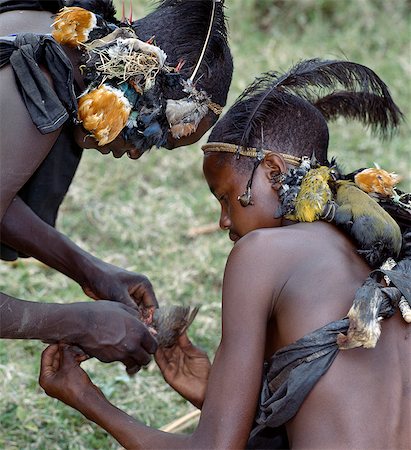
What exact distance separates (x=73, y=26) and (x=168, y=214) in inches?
97.3

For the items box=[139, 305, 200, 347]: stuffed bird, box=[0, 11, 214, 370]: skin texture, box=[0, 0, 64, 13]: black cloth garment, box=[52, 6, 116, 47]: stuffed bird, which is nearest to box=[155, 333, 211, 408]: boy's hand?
box=[139, 305, 200, 347]: stuffed bird

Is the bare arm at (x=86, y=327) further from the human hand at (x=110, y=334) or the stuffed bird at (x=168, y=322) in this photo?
the stuffed bird at (x=168, y=322)

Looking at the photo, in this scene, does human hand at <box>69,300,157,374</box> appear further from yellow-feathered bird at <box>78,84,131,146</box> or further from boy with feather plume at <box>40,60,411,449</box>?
yellow-feathered bird at <box>78,84,131,146</box>

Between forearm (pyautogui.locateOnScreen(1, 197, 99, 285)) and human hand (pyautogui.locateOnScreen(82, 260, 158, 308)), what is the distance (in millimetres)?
38

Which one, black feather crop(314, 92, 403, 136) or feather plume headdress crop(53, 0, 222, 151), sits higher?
feather plume headdress crop(53, 0, 222, 151)

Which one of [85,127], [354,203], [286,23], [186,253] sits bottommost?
[186,253]

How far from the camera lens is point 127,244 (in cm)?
493

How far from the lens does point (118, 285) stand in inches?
132

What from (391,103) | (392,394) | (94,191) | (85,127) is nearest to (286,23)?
(94,191)

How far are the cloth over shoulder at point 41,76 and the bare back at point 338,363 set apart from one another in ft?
2.33

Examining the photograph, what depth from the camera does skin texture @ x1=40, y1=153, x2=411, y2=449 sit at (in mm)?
2455

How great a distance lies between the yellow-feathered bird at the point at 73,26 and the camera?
9.12 ft

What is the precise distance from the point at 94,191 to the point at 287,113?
2.57m

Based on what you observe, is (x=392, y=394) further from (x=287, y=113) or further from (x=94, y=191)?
(x=94, y=191)
